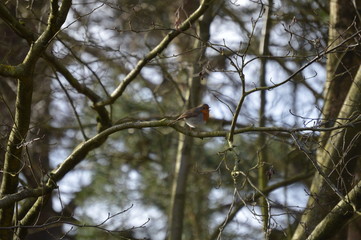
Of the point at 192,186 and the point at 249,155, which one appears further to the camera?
the point at 192,186

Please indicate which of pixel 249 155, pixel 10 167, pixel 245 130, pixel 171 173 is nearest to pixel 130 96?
pixel 171 173

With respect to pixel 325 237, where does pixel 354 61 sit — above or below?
above

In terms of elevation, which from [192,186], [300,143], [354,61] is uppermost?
[192,186]

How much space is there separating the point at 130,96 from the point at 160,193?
2.07 meters

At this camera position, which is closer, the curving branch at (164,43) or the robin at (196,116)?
the curving branch at (164,43)

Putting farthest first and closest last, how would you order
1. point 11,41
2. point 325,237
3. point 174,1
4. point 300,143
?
point 174,1, point 11,41, point 325,237, point 300,143

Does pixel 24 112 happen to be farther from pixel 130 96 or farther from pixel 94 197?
pixel 94 197

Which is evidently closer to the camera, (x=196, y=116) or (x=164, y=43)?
(x=164, y=43)

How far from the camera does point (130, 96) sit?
9.98 meters

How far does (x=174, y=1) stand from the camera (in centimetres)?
866

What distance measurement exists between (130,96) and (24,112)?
499cm

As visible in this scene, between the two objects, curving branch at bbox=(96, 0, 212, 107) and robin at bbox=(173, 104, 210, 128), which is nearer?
curving branch at bbox=(96, 0, 212, 107)

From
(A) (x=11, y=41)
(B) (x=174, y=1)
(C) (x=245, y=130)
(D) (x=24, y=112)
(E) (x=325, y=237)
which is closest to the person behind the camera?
(C) (x=245, y=130)

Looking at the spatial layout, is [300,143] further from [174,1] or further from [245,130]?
[174,1]
